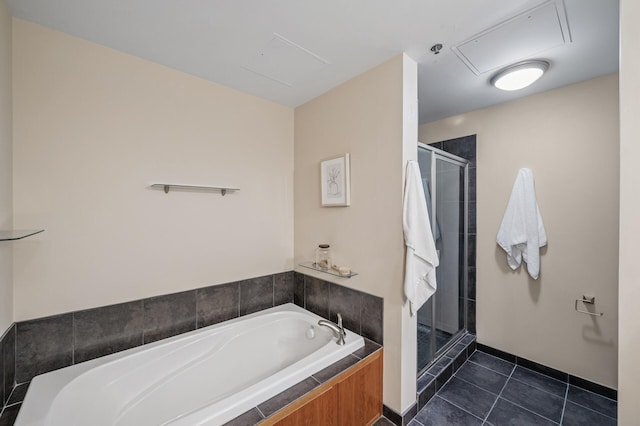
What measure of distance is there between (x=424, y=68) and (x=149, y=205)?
2209 mm

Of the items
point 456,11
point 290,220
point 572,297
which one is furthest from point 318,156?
point 572,297

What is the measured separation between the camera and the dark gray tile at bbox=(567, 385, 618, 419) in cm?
176

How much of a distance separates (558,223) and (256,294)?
2.63m

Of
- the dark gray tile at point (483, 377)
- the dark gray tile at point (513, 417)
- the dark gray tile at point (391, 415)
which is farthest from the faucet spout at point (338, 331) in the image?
the dark gray tile at point (483, 377)

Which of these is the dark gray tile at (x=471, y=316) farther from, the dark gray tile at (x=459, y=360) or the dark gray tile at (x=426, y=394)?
the dark gray tile at (x=426, y=394)

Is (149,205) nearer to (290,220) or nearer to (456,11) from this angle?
(290,220)

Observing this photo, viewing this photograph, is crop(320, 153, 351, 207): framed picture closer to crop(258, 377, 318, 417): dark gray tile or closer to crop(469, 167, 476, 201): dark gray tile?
crop(258, 377, 318, 417): dark gray tile

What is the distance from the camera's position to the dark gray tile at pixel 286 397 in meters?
1.21

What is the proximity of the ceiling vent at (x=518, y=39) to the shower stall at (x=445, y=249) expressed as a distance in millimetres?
674

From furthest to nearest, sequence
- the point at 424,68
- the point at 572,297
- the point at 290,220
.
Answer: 1. the point at 290,220
2. the point at 572,297
3. the point at 424,68

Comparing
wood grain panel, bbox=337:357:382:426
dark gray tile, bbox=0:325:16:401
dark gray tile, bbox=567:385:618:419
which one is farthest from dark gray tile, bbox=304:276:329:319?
dark gray tile, bbox=567:385:618:419

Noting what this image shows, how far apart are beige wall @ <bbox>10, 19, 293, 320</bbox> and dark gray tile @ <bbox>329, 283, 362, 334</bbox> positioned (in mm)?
759

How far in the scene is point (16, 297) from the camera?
1.38 m

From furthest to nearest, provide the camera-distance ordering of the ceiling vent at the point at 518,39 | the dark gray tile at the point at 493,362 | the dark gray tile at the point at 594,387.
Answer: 1. the dark gray tile at the point at 493,362
2. the dark gray tile at the point at 594,387
3. the ceiling vent at the point at 518,39
